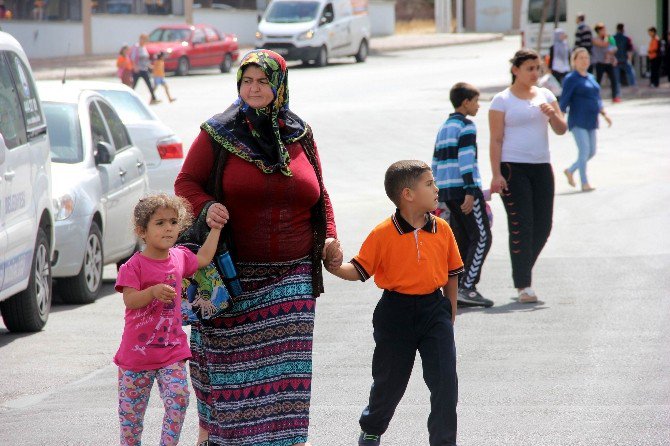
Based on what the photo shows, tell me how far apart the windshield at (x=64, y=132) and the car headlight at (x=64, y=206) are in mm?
678

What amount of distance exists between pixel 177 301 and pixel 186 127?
20.3 metres

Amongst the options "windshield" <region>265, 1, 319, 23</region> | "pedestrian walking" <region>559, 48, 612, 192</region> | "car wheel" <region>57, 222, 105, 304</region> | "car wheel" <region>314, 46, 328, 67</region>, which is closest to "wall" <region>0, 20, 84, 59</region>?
"windshield" <region>265, 1, 319, 23</region>

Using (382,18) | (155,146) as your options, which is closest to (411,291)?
(155,146)

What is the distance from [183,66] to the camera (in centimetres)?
4081

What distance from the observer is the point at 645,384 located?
7.11m

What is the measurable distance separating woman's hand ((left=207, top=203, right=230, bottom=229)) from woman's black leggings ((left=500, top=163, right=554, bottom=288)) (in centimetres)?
483

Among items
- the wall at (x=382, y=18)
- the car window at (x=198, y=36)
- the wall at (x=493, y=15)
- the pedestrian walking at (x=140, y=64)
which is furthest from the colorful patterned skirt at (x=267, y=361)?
the wall at (x=493, y=15)

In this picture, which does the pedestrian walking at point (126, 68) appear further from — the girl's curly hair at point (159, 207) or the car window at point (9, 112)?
the girl's curly hair at point (159, 207)

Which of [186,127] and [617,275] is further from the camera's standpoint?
[186,127]

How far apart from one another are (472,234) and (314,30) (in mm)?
32494

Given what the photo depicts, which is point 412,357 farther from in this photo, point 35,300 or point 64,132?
point 64,132

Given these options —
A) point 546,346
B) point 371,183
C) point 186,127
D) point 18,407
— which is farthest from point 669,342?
point 186,127

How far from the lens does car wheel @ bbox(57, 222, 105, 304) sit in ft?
35.0

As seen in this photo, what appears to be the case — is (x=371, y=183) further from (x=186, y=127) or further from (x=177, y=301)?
(x=177, y=301)
